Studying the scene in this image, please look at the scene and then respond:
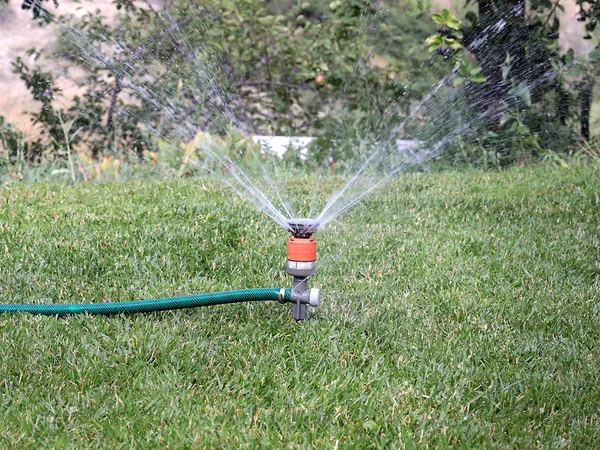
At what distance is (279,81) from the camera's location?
7180 mm

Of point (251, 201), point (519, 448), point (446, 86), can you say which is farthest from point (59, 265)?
point (446, 86)

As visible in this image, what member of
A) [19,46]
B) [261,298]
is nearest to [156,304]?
[261,298]

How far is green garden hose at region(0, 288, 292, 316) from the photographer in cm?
263

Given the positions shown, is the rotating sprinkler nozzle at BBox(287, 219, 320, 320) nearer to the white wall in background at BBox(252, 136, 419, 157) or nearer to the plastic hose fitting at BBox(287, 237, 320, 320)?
the plastic hose fitting at BBox(287, 237, 320, 320)

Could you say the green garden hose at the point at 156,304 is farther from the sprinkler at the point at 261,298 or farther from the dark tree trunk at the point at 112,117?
the dark tree trunk at the point at 112,117

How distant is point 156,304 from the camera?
8.80ft

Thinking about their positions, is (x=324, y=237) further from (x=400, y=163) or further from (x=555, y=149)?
(x=555, y=149)

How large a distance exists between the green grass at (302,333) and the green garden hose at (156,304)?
0.05 m

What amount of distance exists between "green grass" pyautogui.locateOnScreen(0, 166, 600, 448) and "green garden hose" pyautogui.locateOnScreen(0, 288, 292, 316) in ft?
0.18

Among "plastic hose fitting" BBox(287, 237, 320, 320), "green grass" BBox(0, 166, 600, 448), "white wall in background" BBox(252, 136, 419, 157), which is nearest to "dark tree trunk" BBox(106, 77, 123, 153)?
"white wall in background" BBox(252, 136, 419, 157)

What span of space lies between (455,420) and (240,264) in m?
1.47

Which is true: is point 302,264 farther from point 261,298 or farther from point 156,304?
point 156,304

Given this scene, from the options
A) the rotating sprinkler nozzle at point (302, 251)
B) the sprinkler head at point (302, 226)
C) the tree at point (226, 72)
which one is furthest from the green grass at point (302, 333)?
the tree at point (226, 72)

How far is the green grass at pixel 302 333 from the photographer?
82.5 inches
